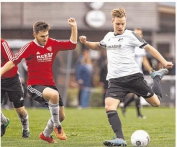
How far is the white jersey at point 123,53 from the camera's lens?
9383 millimetres

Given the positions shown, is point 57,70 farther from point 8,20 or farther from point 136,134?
point 136,134

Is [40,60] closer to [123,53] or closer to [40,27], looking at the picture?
[40,27]

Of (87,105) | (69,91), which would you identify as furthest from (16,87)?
(69,91)

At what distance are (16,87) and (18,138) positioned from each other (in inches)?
32.6

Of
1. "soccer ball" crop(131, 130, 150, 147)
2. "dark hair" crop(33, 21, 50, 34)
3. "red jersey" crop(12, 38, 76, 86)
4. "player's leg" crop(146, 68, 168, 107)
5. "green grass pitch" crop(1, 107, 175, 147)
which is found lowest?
Result: "green grass pitch" crop(1, 107, 175, 147)

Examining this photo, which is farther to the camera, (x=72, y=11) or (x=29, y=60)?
(x=72, y=11)

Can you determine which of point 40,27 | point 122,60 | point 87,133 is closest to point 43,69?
point 40,27

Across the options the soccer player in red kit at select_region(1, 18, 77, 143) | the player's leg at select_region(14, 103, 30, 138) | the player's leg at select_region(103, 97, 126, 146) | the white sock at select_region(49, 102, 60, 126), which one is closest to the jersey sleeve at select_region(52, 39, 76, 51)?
the soccer player in red kit at select_region(1, 18, 77, 143)

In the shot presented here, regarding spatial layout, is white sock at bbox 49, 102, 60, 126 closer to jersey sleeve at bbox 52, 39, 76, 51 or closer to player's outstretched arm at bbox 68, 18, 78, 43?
jersey sleeve at bbox 52, 39, 76, 51

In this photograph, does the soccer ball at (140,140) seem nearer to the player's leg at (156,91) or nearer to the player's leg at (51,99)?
the player's leg at (156,91)

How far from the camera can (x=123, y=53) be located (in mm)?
9406

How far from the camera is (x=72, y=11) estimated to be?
31125mm

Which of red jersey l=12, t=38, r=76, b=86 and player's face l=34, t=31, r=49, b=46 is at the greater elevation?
player's face l=34, t=31, r=49, b=46

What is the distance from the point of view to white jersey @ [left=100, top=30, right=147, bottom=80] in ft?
30.8
